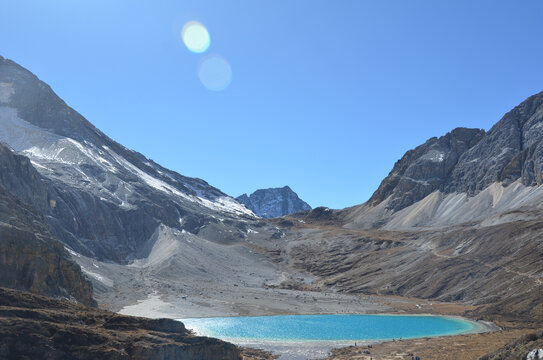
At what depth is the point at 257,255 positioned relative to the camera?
13750 cm

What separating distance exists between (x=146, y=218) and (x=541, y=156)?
12394cm

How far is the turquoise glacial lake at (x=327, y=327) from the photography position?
187 ft

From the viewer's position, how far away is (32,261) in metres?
40.8

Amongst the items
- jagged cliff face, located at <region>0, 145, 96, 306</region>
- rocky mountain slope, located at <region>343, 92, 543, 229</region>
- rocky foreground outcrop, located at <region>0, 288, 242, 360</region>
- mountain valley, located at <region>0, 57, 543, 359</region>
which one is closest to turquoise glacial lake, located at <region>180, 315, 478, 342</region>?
mountain valley, located at <region>0, 57, 543, 359</region>

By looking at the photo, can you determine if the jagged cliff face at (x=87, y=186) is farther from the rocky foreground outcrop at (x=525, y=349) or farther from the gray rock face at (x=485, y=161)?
the rocky foreground outcrop at (x=525, y=349)

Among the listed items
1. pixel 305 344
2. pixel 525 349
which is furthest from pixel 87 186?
pixel 525 349

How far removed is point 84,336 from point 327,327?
49.8 meters

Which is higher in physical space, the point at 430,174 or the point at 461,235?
the point at 430,174

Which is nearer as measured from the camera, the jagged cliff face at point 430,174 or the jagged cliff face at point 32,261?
the jagged cliff face at point 32,261

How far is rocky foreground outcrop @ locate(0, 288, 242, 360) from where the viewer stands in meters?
19.5

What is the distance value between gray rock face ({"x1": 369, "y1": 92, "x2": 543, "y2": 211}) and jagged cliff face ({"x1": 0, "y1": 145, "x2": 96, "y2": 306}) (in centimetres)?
13041

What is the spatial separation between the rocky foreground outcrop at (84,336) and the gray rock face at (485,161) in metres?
136

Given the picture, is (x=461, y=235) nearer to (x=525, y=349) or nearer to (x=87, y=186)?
(x=525, y=349)

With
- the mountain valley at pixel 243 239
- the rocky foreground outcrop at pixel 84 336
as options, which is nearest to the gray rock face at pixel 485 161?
the mountain valley at pixel 243 239
